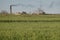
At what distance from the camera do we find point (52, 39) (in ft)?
18.2

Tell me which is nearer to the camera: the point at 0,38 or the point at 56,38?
the point at 0,38

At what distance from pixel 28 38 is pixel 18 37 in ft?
0.94

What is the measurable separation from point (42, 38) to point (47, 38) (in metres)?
0.17

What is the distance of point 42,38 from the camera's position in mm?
5410

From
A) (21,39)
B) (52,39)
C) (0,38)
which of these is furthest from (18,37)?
(52,39)

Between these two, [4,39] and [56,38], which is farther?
[56,38]

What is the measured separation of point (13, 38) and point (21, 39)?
8.0 inches

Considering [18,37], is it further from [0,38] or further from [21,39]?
[0,38]

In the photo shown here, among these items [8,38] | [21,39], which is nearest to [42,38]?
[21,39]

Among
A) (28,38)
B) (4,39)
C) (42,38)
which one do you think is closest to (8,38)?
(4,39)

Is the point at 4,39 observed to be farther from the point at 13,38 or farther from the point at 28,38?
the point at 28,38

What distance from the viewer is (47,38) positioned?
5.52 m

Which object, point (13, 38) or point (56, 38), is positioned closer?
point (13, 38)

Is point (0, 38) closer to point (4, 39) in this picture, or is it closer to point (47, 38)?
point (4, 39)
